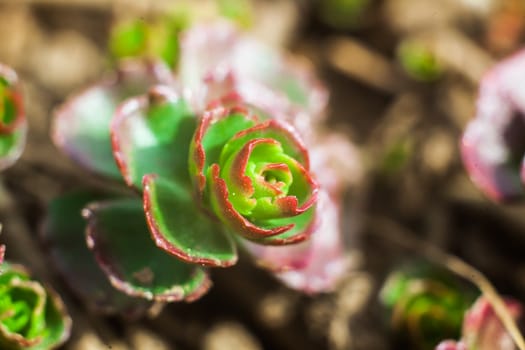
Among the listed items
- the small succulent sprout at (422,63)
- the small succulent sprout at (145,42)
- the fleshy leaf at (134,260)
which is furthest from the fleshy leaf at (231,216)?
the small succulent sprout at (422,63)

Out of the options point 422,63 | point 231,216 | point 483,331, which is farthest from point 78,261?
point 422,63

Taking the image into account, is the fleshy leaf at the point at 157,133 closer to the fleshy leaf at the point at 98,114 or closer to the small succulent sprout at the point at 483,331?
the fleshy leaf at the point at 98,114

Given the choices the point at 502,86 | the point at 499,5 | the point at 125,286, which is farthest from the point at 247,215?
the point at 499,5

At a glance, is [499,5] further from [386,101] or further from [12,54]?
[12,54]

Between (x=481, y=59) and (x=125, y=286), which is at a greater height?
(x=481, y=59)

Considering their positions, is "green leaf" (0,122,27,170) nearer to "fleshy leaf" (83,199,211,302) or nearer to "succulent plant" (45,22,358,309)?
"succulent plant" (45,22,358,309)

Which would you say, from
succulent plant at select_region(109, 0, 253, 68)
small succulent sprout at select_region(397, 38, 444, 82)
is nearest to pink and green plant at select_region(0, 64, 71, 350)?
succulent plant at select_region(109, 0, 253, 68)

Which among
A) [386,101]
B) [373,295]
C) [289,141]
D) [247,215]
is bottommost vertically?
[373,295]

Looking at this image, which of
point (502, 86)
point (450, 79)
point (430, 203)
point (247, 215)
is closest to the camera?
point (247, 215)

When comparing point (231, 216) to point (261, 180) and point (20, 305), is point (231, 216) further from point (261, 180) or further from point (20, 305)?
point (20, 305)
